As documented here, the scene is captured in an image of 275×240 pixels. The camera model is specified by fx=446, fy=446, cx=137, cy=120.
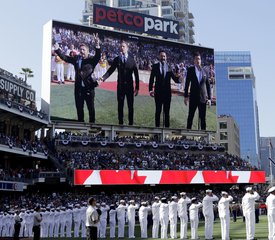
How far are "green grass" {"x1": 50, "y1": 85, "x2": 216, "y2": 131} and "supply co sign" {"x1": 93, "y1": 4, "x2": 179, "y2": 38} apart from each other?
38.5 feet

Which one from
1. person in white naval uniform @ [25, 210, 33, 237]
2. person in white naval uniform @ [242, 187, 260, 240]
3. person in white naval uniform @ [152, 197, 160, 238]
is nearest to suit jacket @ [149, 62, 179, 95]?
person in white naval uniform @ [25, 210, 33, 237]

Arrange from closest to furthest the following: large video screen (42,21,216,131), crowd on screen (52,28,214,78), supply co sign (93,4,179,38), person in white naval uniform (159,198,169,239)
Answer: person in white naval uniform (159,198,169,239)
large video screen (42,21,216,131)
crowd on screen (52,28,214,78)
supply co sign (93,4,179,38)

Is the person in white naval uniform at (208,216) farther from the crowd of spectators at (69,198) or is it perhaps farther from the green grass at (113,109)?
the green grass at (113,109)

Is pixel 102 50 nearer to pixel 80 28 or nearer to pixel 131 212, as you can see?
pixel 80 28

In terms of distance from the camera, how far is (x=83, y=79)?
194ft

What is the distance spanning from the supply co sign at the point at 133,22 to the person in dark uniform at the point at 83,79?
28.1ft

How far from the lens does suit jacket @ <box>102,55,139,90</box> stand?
6184cm

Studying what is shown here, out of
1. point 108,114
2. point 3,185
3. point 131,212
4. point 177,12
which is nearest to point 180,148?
point 108,114

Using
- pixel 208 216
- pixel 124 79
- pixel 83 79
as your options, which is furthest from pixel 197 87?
pixel 208 216

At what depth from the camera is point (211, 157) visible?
64500mm

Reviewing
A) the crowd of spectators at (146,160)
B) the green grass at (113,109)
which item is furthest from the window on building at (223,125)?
the crowd of spectators at (146,160)

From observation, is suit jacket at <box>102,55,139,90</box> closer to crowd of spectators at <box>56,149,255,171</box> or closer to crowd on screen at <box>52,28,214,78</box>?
crowd on screen at <box>52,28,214,78</box>

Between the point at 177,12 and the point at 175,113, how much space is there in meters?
79.1

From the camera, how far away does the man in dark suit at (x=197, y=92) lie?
66.6 m
